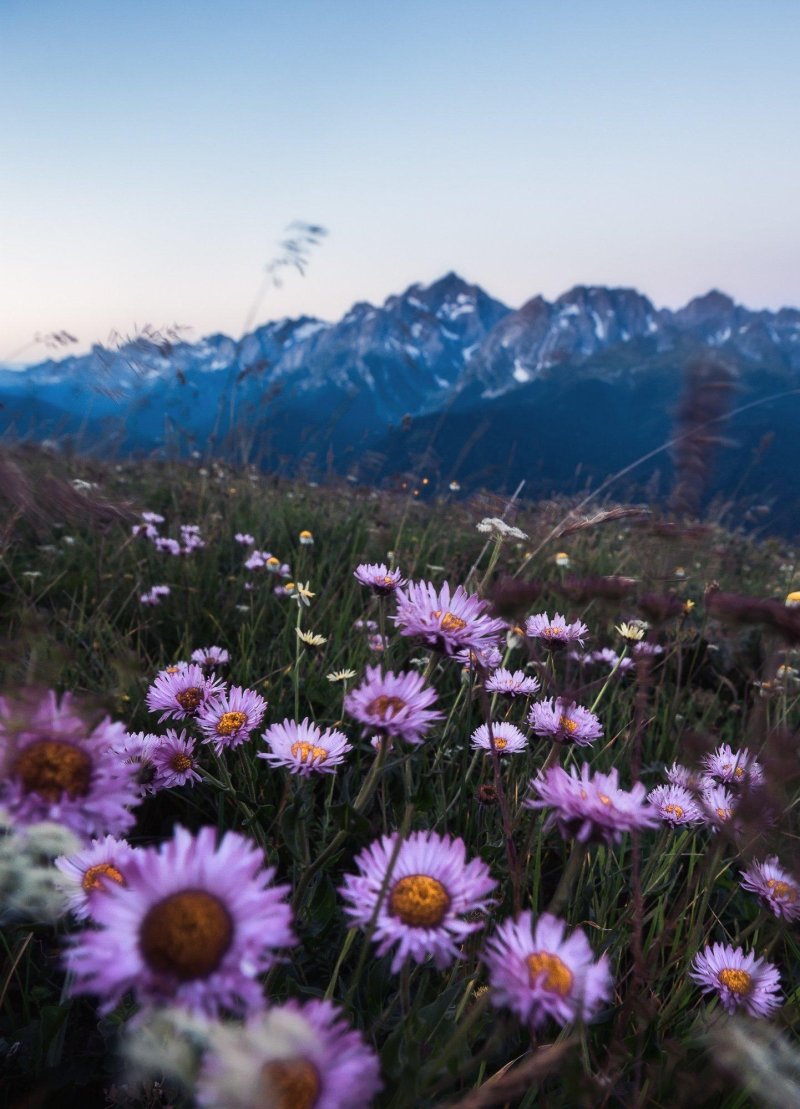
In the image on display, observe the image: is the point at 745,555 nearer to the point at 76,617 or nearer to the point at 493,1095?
the point at 76,617

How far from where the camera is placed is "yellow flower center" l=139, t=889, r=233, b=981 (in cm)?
47

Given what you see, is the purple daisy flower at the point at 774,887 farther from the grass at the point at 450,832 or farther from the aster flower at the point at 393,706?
the aster flower at the point at 393,706

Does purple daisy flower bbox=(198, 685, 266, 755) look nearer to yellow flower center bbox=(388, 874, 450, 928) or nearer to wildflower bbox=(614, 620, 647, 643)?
yellow flower center bbox=(388, 874, 450, 928)

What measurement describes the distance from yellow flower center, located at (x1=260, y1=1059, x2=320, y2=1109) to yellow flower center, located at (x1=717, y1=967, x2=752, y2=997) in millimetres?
817

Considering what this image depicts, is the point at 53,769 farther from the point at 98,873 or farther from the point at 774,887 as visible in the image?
the point at 774,887

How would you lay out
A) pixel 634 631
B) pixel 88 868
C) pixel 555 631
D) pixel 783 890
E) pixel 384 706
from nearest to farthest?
pixel 384 706, pixel 88 868, pixel 783 890, pixel 555 631, pixel 634 631

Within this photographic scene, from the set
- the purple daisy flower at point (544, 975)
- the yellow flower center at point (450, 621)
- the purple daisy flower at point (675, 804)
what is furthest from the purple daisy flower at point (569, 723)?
the purple daisy flower at point (544, 975)

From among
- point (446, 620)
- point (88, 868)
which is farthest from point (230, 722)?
point (446, 620)

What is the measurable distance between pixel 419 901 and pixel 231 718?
0.51 meters

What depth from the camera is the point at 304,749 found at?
1.07 metres

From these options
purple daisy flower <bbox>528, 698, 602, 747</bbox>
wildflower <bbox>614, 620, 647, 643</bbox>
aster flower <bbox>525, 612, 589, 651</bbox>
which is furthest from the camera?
wildflower <bbox>614, 620, 647, 643</bbox>

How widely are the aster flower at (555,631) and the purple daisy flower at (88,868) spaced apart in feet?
2.88

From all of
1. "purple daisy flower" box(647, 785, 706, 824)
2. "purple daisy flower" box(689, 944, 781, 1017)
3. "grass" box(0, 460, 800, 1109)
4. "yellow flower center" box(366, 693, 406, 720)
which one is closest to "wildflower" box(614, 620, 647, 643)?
"grass" box(0, 460, 800, 1109)

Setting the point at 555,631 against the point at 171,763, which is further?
the point at 555,631
